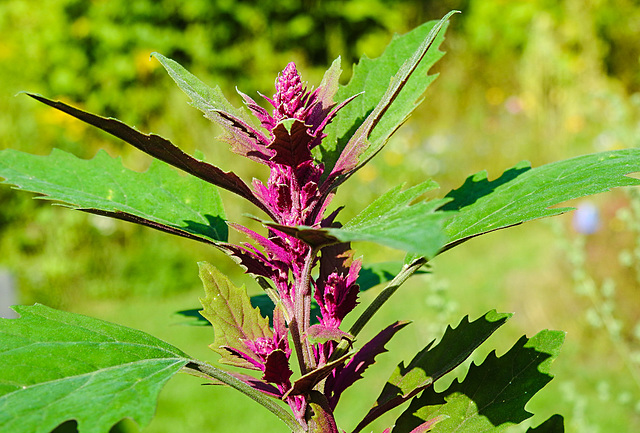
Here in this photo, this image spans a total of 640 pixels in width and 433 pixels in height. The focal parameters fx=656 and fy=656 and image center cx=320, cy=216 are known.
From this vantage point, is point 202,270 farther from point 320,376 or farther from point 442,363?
point 442,363

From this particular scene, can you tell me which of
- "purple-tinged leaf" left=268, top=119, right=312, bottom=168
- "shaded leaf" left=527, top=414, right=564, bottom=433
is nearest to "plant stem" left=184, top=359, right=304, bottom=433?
"purple-tinged leaf" left=268, top=119, right=312, bottom=168

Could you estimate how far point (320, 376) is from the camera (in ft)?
2.41

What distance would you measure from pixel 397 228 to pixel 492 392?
0.40 m

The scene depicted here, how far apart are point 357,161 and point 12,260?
572 centimetres

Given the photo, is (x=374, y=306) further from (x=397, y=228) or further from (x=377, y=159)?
(x=377, y=159)

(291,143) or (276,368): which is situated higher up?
(291,143)

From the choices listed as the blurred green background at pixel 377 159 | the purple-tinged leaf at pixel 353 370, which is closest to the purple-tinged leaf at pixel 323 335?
the purple-tinged leaf at pixel 353 370

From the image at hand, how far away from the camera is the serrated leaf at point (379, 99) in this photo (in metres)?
0.70

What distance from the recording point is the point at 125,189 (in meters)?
0.93

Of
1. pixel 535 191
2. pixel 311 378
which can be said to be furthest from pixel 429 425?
pixel 535 191

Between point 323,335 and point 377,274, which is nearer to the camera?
point 323,335

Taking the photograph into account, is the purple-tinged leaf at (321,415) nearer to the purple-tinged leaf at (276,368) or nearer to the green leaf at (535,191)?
the purple-tinged leaf at (276,368)

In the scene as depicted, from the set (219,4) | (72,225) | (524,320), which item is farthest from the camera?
(219,4)

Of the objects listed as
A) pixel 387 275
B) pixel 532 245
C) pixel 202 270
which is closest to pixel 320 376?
pixel 202 270
